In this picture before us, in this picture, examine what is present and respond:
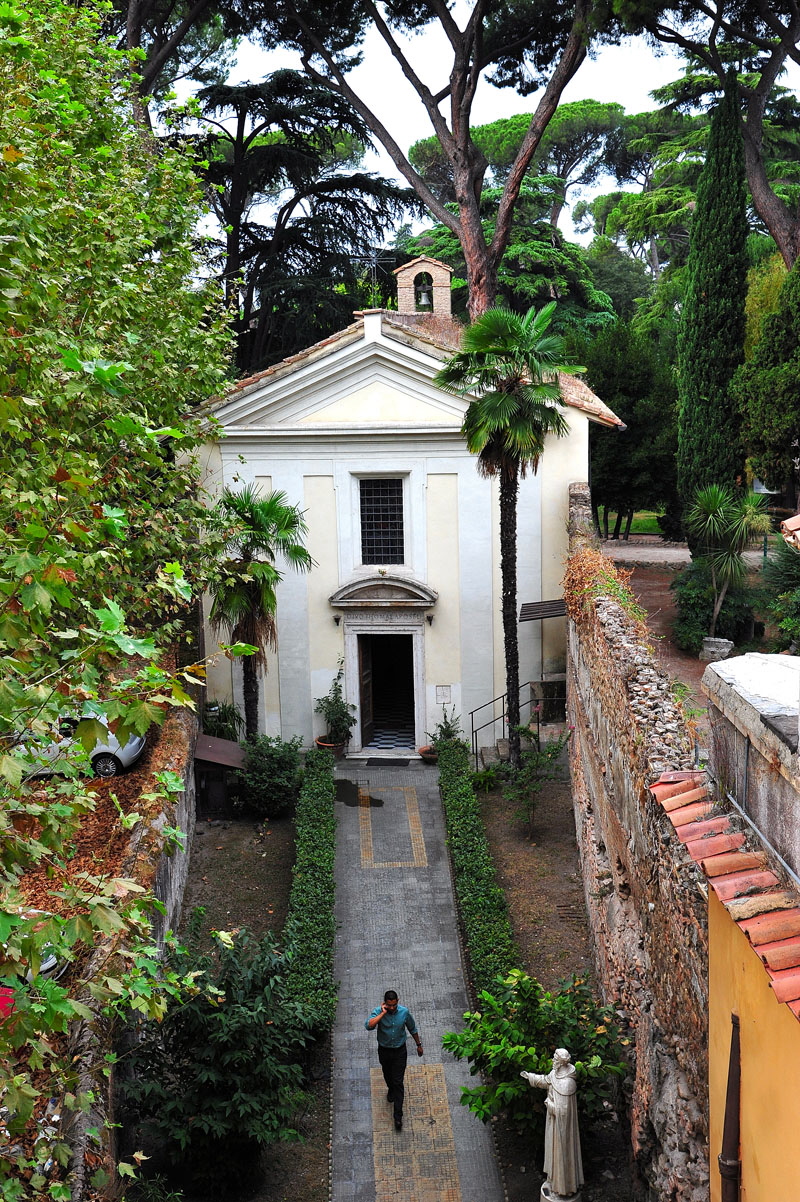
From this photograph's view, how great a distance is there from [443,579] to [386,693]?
14.3 feet

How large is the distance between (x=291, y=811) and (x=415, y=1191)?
921 cm

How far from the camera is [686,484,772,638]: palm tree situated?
836 inches

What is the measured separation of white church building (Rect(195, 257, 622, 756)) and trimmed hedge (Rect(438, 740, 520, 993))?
252cm

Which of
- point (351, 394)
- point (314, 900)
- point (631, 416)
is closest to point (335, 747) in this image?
point (314, 900)

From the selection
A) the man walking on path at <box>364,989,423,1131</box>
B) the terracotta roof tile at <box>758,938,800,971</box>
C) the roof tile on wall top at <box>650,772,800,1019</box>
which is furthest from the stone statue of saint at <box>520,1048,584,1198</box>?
the terracotta roof tile at <box>758,938,800,971</box>

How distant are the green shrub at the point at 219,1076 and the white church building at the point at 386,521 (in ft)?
38.8

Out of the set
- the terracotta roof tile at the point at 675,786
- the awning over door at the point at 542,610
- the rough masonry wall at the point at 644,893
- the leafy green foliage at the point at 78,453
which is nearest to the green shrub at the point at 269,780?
the leafy green foliage at the point at 78,453

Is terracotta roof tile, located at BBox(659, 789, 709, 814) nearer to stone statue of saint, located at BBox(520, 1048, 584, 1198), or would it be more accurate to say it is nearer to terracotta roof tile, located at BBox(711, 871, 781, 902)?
terracotta roof tile, located at BBox(711, 871, 781, 902)

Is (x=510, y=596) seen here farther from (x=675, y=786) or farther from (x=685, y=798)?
(x=685, y=798)

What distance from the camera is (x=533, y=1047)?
927cm

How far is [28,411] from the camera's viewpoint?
7465mm

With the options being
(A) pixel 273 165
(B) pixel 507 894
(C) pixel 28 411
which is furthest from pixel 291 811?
(A) pixel 273 165

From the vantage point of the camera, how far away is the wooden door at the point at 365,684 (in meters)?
21.7

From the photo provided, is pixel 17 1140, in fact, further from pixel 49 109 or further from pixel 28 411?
pixel 49 109
